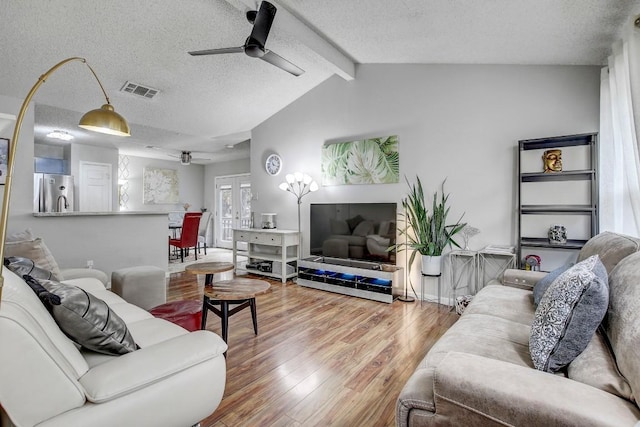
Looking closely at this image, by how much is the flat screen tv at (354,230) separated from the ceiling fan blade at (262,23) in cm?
227

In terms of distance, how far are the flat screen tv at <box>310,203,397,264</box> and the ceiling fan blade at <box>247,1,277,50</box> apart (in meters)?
2.27

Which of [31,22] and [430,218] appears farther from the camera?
[430,218]

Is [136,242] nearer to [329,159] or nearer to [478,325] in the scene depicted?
[329,159]

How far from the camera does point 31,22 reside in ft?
9.15

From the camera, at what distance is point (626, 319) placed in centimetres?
113

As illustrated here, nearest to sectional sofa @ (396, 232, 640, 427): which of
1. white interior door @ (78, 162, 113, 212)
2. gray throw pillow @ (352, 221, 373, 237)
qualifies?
gray throw pillow @ (352, 221, 373, 237)

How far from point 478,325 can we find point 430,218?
2051mm

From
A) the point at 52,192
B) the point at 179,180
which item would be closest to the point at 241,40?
the point at 52,192

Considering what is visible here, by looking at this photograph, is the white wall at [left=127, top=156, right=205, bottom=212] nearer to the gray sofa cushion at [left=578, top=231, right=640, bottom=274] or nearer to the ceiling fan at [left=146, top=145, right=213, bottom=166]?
the ceiling fan at [left=146, top=145, right=213, bottom=166]

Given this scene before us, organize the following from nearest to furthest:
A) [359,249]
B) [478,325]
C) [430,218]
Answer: [478,325] → [430,218] → [359,249]

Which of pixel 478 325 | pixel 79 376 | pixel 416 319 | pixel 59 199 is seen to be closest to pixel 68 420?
pixel 79 376

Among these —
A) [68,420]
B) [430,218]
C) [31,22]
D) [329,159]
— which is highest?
[31,22]

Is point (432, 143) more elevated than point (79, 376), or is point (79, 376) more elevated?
point (432, 143)

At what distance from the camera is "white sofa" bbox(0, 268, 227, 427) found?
0.91 metres
